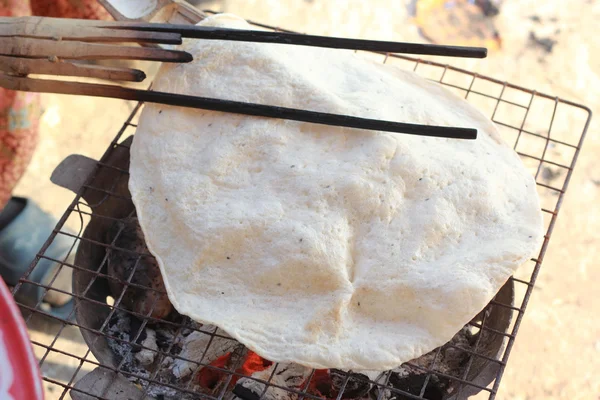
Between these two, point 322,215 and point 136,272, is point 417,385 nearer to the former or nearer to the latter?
point 322,215

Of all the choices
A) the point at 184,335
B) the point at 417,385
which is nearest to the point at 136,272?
the point at 184,335

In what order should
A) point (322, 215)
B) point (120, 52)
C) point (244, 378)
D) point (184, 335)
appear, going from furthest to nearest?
point (184, 335) → point (244, 378) → point (120, 52) → point (322, 215)

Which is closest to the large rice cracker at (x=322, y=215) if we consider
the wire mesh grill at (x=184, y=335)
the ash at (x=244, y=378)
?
the wire mesh grill at (x=184, y=335)

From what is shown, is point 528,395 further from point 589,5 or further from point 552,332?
point 589,5

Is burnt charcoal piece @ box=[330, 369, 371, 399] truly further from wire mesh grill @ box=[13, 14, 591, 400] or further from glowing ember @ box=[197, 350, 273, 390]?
glowing ember @ box=[197, 350, 273, 390]

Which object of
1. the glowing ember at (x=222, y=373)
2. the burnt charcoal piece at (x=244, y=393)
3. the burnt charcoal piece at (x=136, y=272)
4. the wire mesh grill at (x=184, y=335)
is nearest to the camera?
the wire mesh grill at (x=184, y=335)

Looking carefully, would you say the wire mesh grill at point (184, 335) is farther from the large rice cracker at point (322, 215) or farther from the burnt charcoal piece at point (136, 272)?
the large rice cracker at point (322, 215)

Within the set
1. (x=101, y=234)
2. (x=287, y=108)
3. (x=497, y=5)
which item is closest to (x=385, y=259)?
(x=287, y=108)
